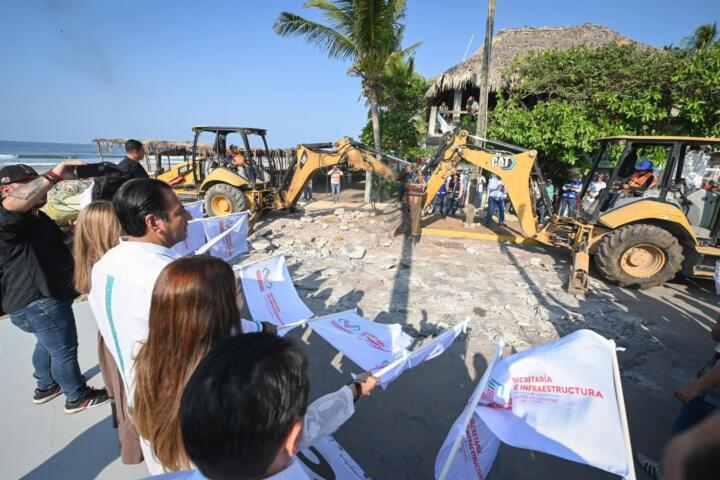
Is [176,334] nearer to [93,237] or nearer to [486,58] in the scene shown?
[93,237]

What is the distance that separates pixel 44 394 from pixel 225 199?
5.88 m

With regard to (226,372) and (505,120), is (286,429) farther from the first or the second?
(505,120)

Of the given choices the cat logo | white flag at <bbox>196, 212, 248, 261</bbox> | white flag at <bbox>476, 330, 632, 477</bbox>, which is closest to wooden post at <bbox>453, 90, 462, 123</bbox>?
the cat logo

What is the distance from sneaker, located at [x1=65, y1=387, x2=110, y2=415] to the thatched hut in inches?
492

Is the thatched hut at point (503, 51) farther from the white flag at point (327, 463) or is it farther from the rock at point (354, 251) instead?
the white flag at point (327, 463)

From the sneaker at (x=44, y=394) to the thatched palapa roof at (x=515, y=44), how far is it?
12750mm

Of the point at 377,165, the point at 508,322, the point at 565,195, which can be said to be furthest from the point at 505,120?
the point at 508,322

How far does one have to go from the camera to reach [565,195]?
9.09 m

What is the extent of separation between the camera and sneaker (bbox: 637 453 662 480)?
86.5 inches

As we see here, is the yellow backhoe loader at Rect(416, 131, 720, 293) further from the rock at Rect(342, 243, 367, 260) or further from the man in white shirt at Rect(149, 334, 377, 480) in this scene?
the man in white shirt at Rect(149, 334, 377, 480)

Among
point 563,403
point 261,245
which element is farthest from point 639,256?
point 261,245

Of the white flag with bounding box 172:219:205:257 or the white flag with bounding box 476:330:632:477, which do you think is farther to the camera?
the white flag with bounding box 172:219:205:257

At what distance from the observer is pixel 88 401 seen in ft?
8.50

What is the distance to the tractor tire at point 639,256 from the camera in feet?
16.1
